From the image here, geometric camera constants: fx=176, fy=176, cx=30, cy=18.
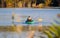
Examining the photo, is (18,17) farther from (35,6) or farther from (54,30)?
(54,30)

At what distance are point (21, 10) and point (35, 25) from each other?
659mm

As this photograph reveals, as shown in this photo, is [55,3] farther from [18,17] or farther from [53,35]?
[53,35]

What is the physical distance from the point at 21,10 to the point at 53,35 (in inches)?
112

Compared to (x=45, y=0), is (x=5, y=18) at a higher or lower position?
lower

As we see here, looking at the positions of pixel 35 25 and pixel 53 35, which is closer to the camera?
pixel 53 35

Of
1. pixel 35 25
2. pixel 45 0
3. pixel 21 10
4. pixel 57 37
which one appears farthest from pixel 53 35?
pixel 21 10

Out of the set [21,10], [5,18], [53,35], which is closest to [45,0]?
[21,10]

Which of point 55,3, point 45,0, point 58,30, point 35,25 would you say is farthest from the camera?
point 55,3

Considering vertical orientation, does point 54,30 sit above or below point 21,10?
above

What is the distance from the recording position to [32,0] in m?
3.65

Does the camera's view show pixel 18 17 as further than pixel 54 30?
Yes

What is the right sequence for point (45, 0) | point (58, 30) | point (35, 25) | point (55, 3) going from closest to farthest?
point (58, 30) → point (35, 25) → point (45, 0) → point (55, 3)

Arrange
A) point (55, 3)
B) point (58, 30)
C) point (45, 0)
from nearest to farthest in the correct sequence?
point (58, 30)
point (45, 0)
point (55, 3)

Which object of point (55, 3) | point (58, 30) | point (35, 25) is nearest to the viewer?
Answer: point (58, 30)
